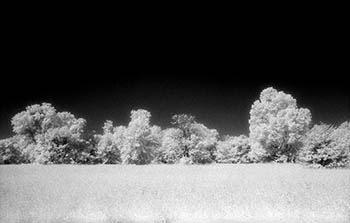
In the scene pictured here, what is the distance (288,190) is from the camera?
18422 mm

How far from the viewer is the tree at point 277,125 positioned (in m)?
47.1

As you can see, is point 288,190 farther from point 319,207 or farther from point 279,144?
point 279,144

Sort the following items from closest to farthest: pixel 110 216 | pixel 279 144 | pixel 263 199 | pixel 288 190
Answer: pixel 110 216
pixel 263 199
pixel 288 190
pixel 279 144

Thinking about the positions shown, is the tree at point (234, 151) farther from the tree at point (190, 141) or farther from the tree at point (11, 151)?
the tree at point (11, 151)

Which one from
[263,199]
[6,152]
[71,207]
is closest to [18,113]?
[6,152]

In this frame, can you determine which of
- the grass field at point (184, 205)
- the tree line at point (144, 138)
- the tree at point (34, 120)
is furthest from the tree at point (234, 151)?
the grass field at point (184, 205)

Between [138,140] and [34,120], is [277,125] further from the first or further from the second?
[34,120]

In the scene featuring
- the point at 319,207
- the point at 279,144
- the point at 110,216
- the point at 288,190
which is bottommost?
the point at 110,216

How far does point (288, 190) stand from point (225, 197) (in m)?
4.37

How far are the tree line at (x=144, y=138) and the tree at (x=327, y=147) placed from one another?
1.22 ft

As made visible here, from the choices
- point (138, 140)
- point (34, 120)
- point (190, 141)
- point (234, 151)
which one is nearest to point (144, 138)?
point (138, 140)

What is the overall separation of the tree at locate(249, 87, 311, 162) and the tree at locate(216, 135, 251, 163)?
31.9 m

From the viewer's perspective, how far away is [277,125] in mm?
47844

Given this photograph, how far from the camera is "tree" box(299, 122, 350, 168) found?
3309 centimetres
